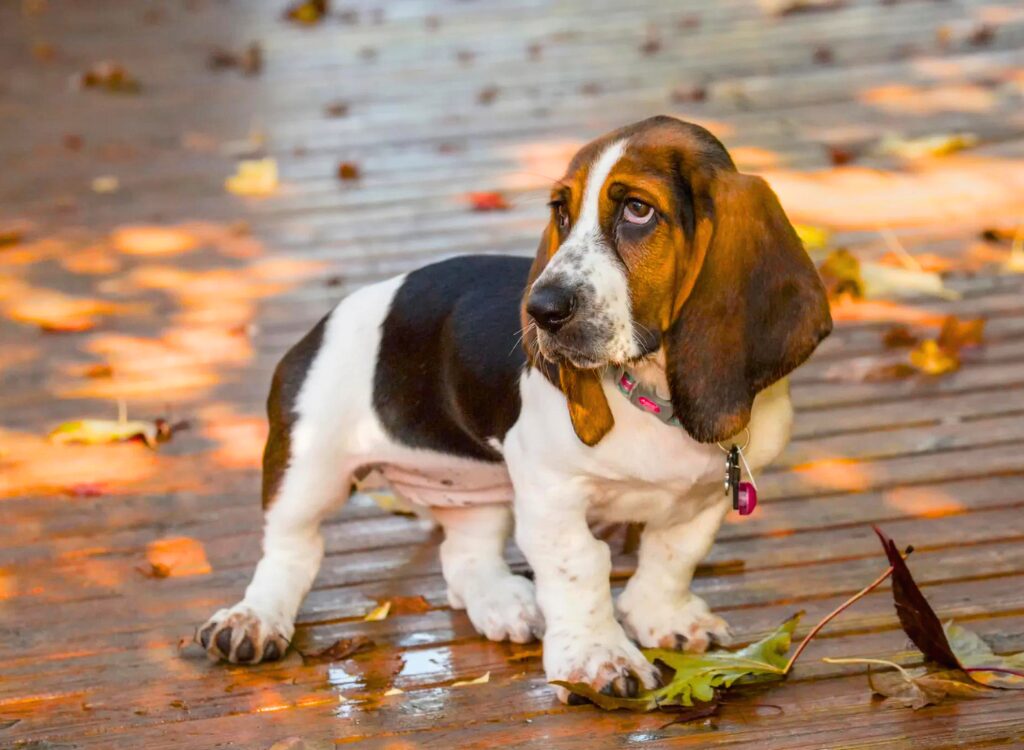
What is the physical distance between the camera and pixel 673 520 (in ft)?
12.0

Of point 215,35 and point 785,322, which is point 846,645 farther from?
point 215,35

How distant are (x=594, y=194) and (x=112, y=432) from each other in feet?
8.17

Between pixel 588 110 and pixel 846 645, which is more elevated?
pixel 588 110

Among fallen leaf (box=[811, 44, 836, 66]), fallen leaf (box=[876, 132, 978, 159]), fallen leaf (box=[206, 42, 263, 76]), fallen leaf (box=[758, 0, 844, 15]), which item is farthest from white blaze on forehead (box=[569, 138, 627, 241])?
fallen leaf (box=[758, 0, 844, 15])

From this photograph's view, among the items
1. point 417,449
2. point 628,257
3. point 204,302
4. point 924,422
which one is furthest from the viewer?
point 204,302

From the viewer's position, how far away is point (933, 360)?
5.10 m

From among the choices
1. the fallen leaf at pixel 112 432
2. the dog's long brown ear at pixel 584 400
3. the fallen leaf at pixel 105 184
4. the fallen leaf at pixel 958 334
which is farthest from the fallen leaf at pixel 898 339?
the fallen leaf at pixel 105 184

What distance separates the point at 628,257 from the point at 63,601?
1.97 m

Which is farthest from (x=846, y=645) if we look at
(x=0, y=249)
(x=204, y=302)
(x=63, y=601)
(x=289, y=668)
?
(x=0, y=249)

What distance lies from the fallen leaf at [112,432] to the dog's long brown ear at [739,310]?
7.95 feet

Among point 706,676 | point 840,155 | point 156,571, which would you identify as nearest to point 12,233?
point 156,571

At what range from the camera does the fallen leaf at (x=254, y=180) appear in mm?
7559

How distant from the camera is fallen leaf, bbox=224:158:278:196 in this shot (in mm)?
7559

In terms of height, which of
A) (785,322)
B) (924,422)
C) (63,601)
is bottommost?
(63,601)
